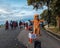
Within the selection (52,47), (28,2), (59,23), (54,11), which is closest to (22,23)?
(28,2)

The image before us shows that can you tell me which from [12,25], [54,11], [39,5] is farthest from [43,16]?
[54,11]

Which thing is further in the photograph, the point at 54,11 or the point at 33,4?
the point at 33,4

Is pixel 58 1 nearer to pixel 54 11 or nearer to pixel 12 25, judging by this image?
pixel 54 11

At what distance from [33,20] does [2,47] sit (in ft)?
21.0

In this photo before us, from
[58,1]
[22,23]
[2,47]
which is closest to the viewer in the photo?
[2,47]

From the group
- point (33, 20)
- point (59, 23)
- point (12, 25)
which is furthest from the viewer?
point (59, 23)

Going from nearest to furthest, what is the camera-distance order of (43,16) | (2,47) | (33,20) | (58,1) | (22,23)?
(2,47) < (33,20) < (58,1) < (22,23) < (43,16)

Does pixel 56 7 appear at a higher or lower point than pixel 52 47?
higher

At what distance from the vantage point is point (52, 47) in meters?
18.9

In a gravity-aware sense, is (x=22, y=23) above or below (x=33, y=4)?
below

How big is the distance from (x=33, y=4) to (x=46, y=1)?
4727 mm

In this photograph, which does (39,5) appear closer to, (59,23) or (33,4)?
(33,4)

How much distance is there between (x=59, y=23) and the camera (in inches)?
1877

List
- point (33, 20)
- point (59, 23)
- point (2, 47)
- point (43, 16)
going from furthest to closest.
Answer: point (43, 16)
point (59, 23)
point (33, 20)
point (2, 47)
